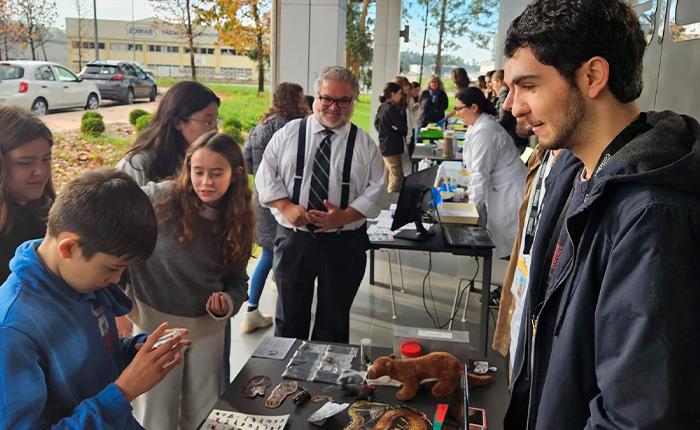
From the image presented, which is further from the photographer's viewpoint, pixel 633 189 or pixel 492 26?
pixel 492 26

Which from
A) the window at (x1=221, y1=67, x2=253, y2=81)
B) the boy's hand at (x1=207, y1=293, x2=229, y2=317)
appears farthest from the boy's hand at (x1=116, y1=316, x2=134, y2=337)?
the window at (x1=221, y1=67, x2=253, y2=81)

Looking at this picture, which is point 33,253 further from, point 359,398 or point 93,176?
point 359,398

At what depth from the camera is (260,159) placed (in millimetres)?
3799

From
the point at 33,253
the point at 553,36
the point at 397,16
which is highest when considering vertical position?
the point at 397,16

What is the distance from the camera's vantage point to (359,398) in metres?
1.52

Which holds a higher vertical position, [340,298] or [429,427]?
[429,427]

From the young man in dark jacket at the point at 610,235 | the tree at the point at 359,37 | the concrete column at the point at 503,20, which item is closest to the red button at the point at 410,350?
the young man in dark jacket at the point at 610,235

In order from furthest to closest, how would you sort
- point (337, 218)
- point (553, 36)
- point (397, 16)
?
point (397, 16), point (337, 218), point (553, 36)

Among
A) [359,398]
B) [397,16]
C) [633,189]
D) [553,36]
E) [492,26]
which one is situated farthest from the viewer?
[492,26]

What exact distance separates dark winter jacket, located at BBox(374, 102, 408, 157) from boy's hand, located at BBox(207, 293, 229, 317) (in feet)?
19.9

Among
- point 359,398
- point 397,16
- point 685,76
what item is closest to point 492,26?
point 397,16

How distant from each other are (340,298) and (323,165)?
668 millimetres

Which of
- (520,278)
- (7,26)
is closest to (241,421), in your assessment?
(520,278)

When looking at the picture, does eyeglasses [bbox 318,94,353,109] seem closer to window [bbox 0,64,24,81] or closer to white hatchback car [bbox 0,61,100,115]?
white hatchback car [bbox 0,61,100,115]
